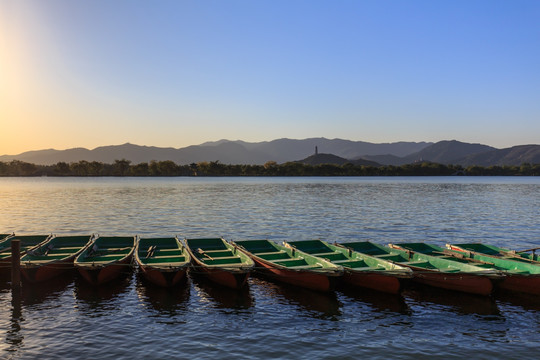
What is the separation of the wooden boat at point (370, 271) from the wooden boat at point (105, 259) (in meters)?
13.8

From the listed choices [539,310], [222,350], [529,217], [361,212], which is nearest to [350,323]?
[222,350]

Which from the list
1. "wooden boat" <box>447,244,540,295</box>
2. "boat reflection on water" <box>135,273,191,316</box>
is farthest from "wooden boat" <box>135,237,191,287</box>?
"wooden boat" <box>447,244,540,295</box>

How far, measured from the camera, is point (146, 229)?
52.2m

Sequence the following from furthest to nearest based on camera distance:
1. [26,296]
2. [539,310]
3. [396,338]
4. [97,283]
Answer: [97,283], [26,296], [539,310], [396,338]

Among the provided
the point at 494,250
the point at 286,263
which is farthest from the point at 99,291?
the point at 494,250

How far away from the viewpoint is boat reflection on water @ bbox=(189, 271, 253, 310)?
74.6ft

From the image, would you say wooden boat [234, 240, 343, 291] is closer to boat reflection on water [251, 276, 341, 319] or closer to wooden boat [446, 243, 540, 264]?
boat reflection on water [251, 276, 341, 319]

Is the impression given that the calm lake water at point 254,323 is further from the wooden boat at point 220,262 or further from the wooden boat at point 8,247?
the wooden boat at point 8,247

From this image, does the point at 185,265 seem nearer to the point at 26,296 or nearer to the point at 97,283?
the point at 97,283

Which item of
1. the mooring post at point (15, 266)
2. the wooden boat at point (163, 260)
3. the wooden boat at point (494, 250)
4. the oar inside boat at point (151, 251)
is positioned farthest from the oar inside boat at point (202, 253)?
the wooden boat at point (494, 250)

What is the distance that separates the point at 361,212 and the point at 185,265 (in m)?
52.6

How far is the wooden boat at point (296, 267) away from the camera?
23125 mm

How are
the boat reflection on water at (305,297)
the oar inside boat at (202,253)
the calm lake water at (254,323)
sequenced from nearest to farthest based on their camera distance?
the calm lake water at (254,323), the boat reflection on water at (305,297), the oar inside boat at (202,253)

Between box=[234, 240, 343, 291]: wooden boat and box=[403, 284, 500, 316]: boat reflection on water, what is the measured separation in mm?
4894
